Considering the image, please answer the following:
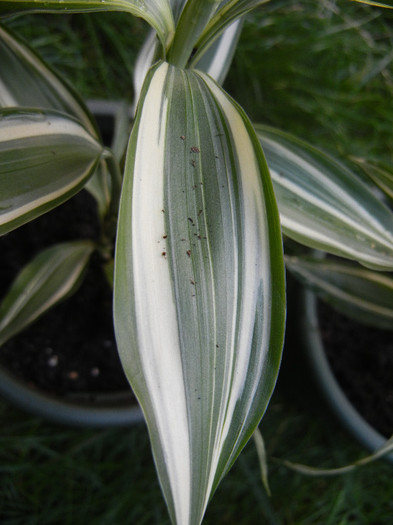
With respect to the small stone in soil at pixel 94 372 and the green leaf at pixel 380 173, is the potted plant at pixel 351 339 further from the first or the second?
the small stone in soil at pixel 94 372

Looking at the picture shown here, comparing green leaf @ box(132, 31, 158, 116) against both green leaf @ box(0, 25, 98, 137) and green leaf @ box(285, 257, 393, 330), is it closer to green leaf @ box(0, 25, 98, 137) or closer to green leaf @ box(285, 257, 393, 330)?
green leaf @ box(0, 25, 98, 137)

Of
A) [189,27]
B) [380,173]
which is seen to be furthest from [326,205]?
[189,27]

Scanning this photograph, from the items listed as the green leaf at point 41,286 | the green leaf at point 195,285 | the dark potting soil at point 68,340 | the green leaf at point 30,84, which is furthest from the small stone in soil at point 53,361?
the green leaf at point 195,285

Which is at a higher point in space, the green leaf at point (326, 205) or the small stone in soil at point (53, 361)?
the green leaf at point (326, 205)

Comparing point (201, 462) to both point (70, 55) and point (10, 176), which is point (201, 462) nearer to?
point (10, 176)

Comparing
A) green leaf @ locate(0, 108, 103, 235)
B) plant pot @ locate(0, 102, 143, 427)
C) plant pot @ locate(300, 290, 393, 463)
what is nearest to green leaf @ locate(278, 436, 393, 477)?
plant pot @ locate(300, 290, 393, 463)

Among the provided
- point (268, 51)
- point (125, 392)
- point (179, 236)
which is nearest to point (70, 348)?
point (125, 392)
